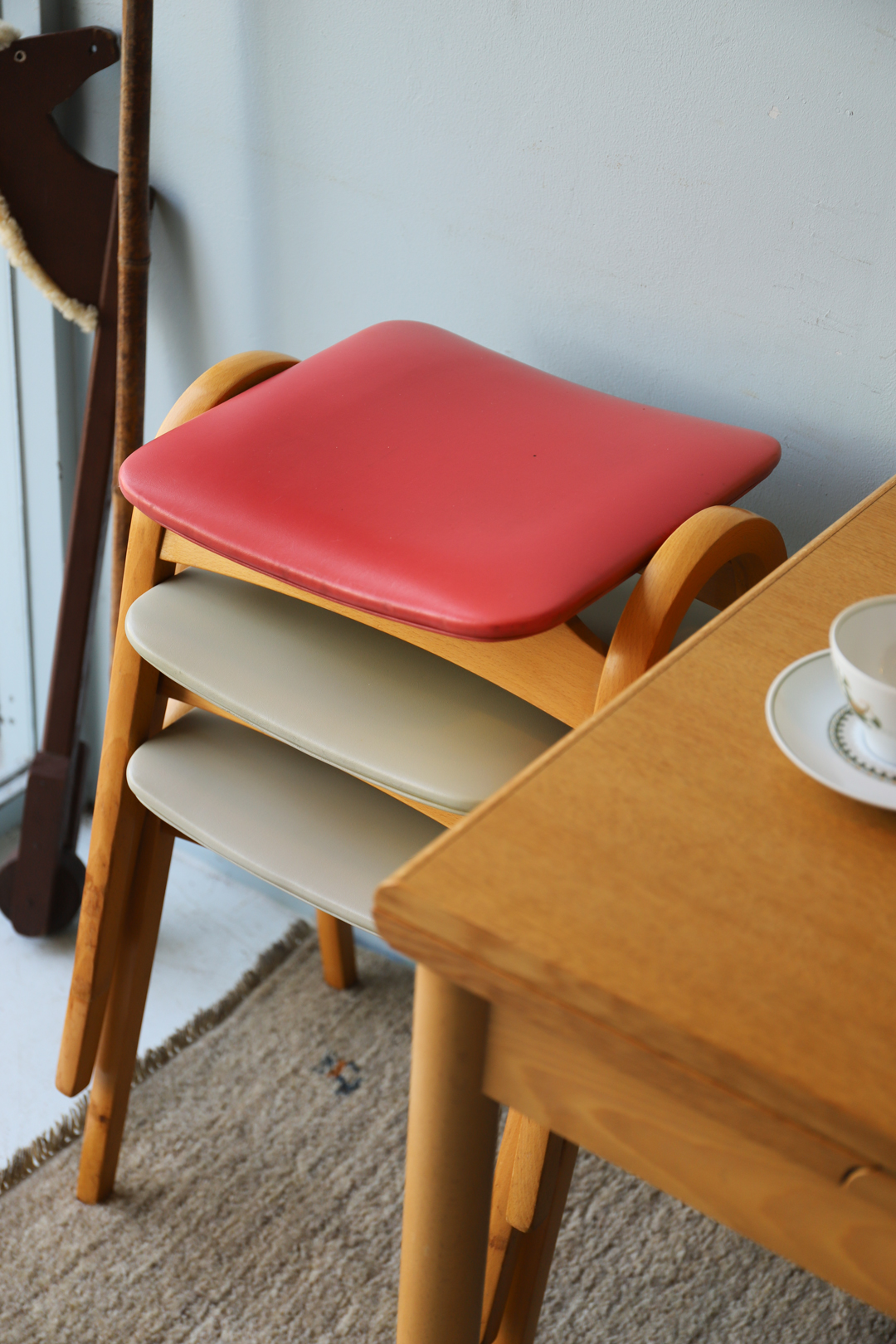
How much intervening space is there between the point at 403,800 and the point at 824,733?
32 cm

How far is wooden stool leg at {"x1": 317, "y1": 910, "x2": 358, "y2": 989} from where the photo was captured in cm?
134

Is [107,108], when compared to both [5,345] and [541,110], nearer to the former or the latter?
[5,345]

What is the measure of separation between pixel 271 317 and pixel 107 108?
26 centimetres

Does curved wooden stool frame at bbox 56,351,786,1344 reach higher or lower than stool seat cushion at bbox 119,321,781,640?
lower

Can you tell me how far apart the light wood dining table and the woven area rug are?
1.98ft

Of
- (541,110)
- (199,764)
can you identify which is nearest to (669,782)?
(199,764)

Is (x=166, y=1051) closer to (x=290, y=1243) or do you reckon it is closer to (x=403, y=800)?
(x=290, y=1243)

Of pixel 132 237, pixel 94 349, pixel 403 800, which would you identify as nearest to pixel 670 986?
pixel 403 800

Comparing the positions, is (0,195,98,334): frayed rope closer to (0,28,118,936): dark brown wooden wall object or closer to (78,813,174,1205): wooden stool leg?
(0,28,118,936): dark brown wooden wall object

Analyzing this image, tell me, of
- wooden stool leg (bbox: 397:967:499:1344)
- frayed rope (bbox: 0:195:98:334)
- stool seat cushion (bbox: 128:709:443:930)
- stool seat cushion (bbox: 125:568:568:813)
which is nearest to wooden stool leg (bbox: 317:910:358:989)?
stool seat cushion (bbox: 128:709:443:930)

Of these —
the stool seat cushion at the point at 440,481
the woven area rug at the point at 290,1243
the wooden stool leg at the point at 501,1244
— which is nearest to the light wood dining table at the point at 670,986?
the stool seat cushion at the point at 440,481

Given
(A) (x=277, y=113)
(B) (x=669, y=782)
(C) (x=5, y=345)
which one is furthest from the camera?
(C) (x=5, y=345)

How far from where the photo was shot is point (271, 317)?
3.97 feet

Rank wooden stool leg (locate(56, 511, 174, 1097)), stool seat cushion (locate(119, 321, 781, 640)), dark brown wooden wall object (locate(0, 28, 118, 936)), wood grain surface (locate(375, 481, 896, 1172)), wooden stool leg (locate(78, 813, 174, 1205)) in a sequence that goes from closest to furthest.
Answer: wood grain surface (locate(375, 481, 896, 1172)), stool seat cushion (locate(119, 321, 781, 640)), wooden stool leg (locate(56, 511, 174, 1097)), wooden stool leg (locate(78, 813, 174, 1205)), dark brown wooden wall object (locate(0, 28, 118, 936))
